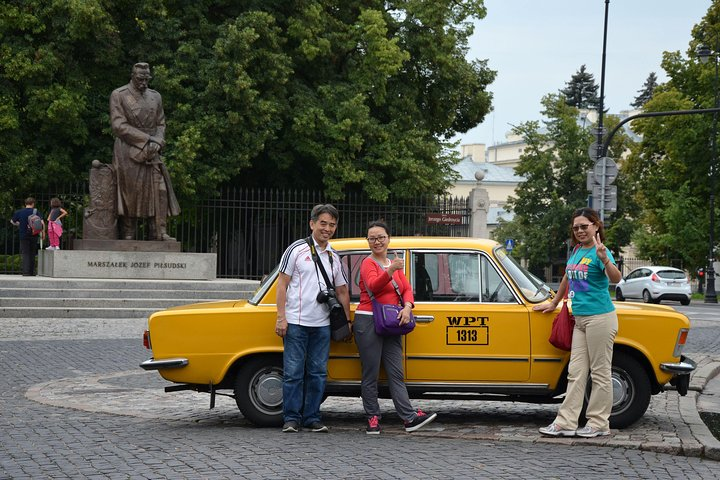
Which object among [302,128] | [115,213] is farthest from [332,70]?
[115,213]

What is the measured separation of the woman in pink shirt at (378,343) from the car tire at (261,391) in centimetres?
73

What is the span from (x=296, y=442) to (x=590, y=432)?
2222 mm

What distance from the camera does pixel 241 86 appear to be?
3158 centimetres

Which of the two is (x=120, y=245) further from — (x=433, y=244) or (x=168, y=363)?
(x=433, y=244)

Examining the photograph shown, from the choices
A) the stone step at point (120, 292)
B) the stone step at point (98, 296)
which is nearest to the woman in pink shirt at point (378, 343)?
the stone step at point (98, 296)

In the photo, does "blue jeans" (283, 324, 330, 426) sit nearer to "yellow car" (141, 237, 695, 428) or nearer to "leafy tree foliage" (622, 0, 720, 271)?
"yellow car" (141, 237, 695, 428)

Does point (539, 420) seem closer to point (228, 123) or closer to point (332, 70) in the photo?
point (228, 123)

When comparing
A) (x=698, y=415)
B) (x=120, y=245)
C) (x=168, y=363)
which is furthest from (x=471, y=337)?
(x=120, y=245)

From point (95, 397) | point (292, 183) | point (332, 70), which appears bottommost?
point (95, 397)

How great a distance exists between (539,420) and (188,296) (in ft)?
46.8

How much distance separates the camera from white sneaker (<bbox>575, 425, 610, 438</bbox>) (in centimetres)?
820

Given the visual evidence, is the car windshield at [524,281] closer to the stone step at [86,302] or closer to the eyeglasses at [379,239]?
the eyeglasses at [379,239]

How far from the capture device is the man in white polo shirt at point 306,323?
8.38 meters

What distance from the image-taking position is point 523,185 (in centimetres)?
6400
